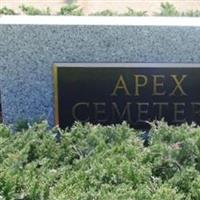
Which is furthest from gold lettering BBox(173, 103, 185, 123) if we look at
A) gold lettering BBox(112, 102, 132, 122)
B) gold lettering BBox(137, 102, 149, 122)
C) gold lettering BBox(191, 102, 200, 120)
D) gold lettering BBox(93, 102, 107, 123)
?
gold lettering BBox(93, 102, 107, 123)

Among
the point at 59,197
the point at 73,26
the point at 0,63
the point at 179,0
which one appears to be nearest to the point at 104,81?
the point at 73,26

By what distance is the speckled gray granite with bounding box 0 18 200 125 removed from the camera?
390cm

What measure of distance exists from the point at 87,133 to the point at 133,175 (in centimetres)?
62

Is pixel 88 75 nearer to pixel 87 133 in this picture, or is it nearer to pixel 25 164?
pixel 87 133

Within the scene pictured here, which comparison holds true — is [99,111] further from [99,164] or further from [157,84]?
[99,164]

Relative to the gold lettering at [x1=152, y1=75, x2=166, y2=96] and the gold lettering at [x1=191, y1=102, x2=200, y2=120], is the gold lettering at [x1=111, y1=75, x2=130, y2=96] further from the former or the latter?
the gold lettering at [x1=191, y1=102, x2=200, y2=120]

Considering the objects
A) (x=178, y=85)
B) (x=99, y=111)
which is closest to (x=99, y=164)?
(x=99, y=111)

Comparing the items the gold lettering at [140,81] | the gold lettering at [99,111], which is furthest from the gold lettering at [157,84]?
the gold lettering at [99,111]

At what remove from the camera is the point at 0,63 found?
4.02m

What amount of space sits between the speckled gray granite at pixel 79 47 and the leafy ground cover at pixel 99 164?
592mm

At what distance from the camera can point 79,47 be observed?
3951 millimetres

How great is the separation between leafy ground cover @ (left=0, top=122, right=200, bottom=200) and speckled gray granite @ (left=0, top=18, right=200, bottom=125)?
592 millimetres

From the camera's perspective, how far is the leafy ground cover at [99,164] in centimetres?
278

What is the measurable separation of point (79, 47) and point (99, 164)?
1.17 m
